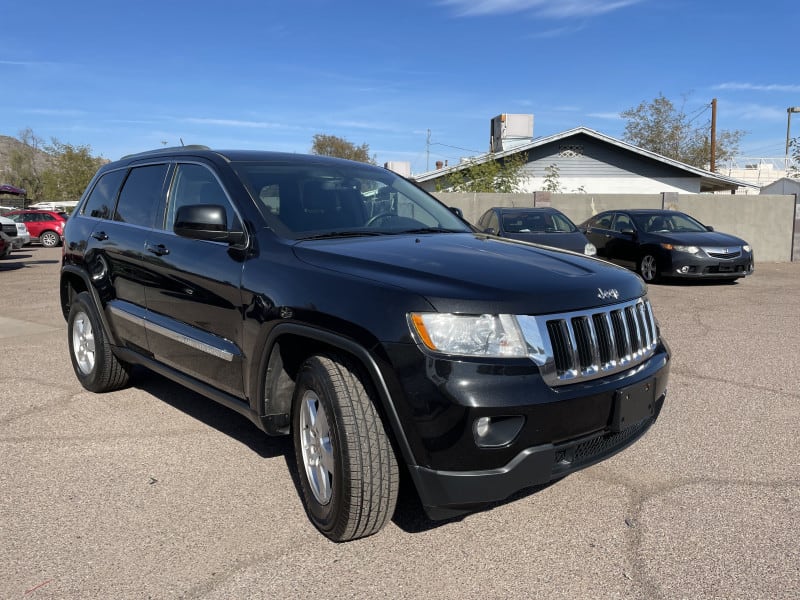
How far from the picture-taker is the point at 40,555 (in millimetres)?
2994

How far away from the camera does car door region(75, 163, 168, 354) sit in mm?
4504

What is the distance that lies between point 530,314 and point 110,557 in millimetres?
2051

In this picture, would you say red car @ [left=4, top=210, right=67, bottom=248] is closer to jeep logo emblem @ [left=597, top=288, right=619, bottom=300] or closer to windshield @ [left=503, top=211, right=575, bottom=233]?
windshield @ [left=503, top=211, right=575, bottom=233]

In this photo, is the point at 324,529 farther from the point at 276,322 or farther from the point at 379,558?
the point at 276,322

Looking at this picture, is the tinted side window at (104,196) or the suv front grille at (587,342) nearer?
the suv front grille at (587,342)

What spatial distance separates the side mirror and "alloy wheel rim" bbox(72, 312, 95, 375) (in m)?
2.15

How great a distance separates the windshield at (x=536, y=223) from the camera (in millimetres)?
12133

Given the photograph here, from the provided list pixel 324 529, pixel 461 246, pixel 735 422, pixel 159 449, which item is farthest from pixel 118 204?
pixel 735 422

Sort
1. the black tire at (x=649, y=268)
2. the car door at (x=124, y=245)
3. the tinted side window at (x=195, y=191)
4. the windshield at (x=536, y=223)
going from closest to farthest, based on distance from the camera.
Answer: the tinted side window at (x=195, y=191) → the car door at (x=124, y=245) → the windshield at (x=536, y=223) → the black tire at (x=649, y=268)

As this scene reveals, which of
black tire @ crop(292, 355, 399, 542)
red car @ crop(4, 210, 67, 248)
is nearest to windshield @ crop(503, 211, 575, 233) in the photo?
black tire @ crop(292, 355, 399, 542)

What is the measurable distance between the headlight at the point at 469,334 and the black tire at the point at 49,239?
2753 centimetres

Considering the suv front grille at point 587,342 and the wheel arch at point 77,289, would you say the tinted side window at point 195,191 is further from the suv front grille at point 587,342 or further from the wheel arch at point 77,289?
the suv front grille at point 587,342

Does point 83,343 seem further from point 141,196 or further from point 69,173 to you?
point 69,173

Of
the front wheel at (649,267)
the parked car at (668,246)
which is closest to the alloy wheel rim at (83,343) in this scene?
the parked car at (668,246)
